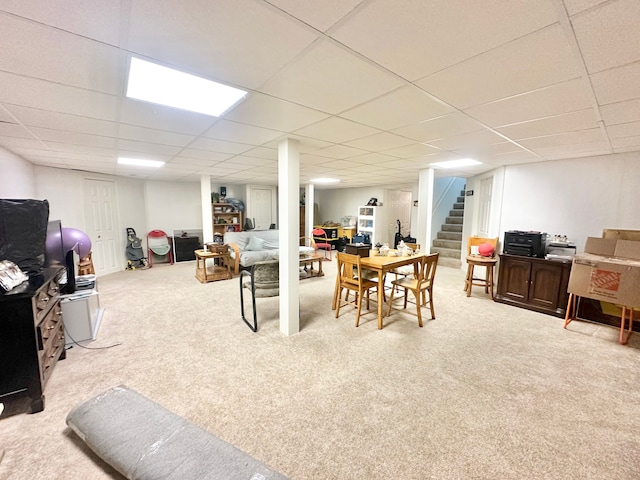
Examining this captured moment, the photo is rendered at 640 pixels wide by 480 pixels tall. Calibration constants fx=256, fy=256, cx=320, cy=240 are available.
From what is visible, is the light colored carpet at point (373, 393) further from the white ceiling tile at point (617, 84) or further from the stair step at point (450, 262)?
Result: the stair step at point (450, 262)

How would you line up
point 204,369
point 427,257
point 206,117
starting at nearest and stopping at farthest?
point 206,117, point 204,369, point 427,257

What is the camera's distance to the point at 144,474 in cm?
128

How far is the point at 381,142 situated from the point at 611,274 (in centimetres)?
295

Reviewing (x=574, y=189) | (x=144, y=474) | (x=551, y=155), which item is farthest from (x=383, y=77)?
(x=574, y=189)

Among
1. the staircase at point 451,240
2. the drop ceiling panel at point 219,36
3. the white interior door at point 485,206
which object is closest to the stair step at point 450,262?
the staircase at point 451,240

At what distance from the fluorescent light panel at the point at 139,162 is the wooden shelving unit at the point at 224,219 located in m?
2.83

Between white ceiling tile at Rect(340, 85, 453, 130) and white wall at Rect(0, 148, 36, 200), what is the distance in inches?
173

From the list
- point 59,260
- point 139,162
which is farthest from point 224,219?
point 59,260

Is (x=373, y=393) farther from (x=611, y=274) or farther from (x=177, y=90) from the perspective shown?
(x=611, y=274)

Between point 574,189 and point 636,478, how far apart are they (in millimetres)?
3849

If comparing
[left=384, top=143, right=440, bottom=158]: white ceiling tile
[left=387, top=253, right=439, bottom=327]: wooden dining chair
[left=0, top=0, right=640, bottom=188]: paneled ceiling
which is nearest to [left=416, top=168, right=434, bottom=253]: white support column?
[left=384, top=143, right=440, bottom=158]: white ceiling tile

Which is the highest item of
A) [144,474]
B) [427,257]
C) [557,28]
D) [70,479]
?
[557,28]

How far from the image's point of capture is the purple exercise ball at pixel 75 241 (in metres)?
3.44

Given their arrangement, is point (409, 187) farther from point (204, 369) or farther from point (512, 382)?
point (204, 369)
